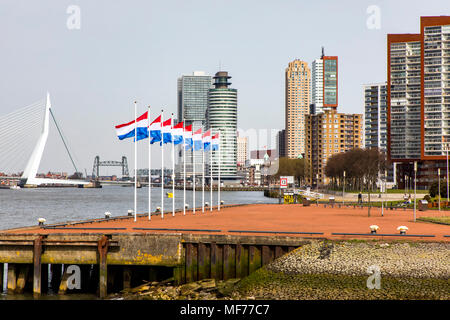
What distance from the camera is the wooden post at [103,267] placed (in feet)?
120

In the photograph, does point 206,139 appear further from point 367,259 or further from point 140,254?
point 367,259

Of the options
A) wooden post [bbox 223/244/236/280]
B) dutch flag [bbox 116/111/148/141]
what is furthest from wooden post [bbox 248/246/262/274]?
dutch flag [bbox 116/111/148/141]

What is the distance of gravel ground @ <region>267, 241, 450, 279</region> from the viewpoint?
32.2m

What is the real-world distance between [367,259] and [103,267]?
1598cm

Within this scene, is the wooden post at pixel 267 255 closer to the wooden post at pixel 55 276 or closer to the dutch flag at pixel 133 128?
the wooden post at pixel 55 276

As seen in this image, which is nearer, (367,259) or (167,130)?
(367,259)

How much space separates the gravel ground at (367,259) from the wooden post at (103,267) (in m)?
10.2

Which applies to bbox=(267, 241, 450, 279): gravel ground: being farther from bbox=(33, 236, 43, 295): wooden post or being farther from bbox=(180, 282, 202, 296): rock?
bbox=(33, 236, 43, 295): wooden post

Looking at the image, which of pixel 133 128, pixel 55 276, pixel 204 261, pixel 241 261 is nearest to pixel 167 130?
pixel 133 128

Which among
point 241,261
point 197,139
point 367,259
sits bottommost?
point 241,261

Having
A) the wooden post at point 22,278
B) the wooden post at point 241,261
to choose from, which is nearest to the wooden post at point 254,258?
the wooden post at point 241,261

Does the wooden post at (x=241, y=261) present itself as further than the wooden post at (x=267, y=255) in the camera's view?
Yes

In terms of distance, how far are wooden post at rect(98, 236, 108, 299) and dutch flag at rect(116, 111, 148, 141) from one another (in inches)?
607

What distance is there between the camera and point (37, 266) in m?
37.4
